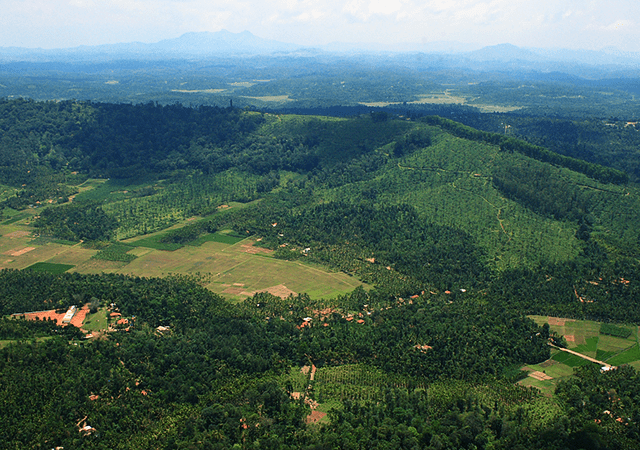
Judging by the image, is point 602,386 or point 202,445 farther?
point 602,386

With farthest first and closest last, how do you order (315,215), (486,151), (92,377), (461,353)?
(486,151), (315,215), (461,353), (92,377)

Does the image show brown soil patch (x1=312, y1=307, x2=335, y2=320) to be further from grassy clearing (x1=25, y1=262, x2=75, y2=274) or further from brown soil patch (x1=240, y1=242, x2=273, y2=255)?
grassy clearing (x1=25, y1=262, x2=75, y2=274)

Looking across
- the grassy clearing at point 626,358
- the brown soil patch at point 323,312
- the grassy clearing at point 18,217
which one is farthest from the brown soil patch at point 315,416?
the grassy clearing at point 18,217

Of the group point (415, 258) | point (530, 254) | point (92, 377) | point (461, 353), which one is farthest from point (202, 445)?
point (530, 254)

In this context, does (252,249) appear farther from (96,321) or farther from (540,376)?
(540,376)

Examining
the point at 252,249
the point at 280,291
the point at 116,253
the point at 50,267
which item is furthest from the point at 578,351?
the point at 50,267

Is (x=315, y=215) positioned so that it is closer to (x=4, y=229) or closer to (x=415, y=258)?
(x=415, y=258)

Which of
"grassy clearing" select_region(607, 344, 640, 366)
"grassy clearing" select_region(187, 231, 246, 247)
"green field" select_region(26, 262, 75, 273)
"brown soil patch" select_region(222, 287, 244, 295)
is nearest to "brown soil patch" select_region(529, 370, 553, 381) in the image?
"grassy clearing" select_region(607, 344, 640, 366)
